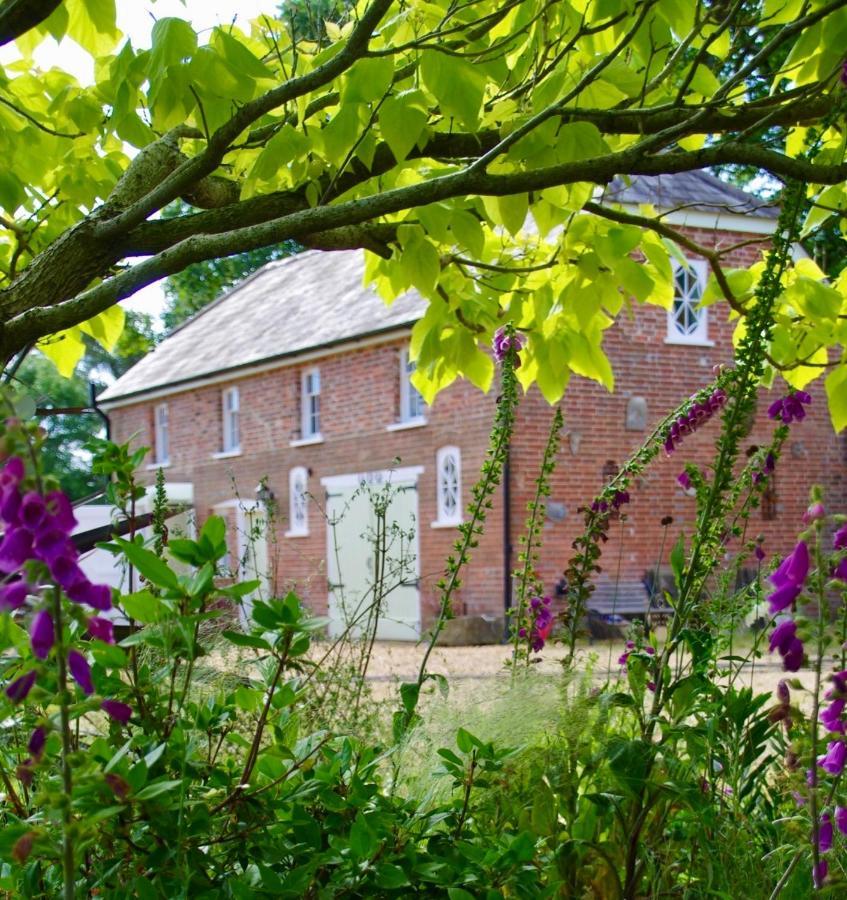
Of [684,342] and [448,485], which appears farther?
[684,342]

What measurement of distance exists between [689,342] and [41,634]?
19.2 meters

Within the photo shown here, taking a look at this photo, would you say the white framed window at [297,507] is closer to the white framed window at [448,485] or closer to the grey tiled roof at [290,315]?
the grey tiled roof at [290,315]

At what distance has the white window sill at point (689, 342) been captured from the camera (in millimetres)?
19663

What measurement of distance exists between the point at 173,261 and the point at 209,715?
1049 mm

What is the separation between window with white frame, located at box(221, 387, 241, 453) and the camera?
25.8 metres

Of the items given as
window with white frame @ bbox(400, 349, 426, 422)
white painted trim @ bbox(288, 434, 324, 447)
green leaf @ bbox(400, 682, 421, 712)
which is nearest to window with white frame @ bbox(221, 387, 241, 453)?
white painted trim @ bbox(288, 434, 324, 447)

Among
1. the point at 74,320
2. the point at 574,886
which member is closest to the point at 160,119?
the point at 74,320

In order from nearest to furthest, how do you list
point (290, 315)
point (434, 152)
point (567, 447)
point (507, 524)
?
point (434, 152), point (507, 524), point (567, 447), point (290, 315)

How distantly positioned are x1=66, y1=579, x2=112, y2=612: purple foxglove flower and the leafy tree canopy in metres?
1.28

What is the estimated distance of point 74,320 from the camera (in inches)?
102

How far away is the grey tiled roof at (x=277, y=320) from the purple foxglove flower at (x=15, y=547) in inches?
719

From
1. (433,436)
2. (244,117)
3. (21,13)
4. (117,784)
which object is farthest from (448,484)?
(117,784)

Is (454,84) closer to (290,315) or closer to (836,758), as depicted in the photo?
(836,758)

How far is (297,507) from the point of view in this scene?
22.9 metres
